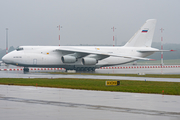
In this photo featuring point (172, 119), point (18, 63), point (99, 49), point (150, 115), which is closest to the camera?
point (172, 119)

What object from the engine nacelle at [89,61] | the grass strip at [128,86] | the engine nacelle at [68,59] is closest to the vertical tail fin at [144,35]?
the engine nacelle at [89,61]

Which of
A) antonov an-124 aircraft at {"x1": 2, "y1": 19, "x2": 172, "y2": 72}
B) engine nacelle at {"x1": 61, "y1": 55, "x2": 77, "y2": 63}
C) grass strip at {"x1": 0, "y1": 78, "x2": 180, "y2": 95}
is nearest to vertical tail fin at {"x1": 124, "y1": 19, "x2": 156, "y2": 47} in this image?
antonov an-124 aircraft at {"x1": 2, "y1": 19, "x2": 172, "y2": 72}

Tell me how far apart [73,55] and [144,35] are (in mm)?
13105

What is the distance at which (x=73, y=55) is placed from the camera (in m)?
44.5

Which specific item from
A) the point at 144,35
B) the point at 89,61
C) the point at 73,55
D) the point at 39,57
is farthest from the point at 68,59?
the point at 144,35

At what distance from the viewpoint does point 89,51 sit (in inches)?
1731

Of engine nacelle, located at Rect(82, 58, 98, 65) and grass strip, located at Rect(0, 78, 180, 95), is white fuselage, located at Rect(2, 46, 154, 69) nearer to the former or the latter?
engine nacelle, located at Rect(82, 58, 98, 65)

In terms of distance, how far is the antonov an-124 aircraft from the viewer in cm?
4231

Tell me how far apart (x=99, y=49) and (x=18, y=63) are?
1276cm

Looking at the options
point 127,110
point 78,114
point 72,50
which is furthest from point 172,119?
point 72,50

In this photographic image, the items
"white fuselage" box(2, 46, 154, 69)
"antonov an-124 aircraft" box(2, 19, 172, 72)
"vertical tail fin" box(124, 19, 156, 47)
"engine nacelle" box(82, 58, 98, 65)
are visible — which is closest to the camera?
"white fuselage" box(2, 46, 154, 69)

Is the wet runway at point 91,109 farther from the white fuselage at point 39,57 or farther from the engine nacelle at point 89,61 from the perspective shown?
the engine nacelle at point 89,61

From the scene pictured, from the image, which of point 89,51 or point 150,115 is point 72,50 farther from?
point 150,115

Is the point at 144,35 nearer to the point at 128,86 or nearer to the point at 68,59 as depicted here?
the point at 68,59
